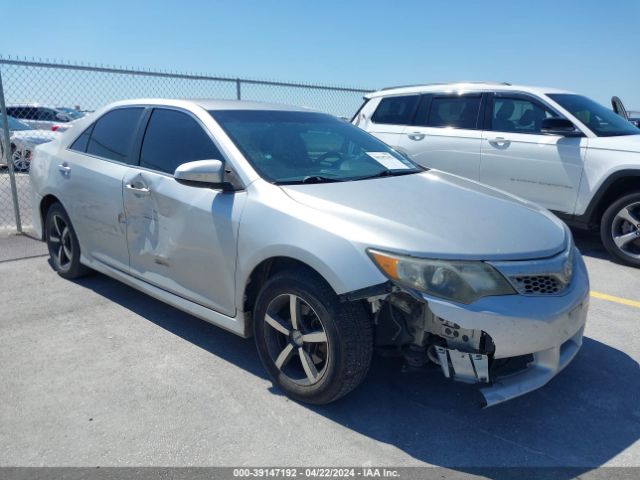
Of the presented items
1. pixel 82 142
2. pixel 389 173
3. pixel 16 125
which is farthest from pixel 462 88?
pixel 16 125

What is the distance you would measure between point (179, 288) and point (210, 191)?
721mm

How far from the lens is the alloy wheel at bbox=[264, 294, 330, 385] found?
283 cm

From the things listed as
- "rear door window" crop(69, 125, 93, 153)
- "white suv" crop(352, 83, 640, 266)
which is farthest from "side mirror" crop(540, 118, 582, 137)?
"rear door window" crop(69, 125, 93, 153)

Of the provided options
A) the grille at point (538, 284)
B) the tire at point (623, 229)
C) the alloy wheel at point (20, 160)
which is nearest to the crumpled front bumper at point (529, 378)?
the grille at point (538, 284)

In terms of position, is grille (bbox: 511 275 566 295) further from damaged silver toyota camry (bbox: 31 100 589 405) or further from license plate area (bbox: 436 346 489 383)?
license plate area (bbox: 436 346 489 383)

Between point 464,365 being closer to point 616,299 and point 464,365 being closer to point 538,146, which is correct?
point 616,299

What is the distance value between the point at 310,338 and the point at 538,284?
46.4 inches

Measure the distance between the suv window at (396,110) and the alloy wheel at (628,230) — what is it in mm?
2872

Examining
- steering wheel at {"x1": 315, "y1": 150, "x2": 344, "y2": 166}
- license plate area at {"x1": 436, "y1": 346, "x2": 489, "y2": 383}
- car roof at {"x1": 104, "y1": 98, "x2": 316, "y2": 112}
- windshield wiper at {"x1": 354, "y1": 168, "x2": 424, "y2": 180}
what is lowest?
license plate area at {"x1": 436, "y1": 346, "x2": 489, "y2": 383}

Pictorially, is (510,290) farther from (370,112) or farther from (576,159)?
(370,112)

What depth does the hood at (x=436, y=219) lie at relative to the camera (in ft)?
8.45

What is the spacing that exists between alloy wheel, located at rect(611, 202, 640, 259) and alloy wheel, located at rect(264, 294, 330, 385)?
4.25 meters

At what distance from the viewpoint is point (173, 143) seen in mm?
3676

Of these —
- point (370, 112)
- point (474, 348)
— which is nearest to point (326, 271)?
point (474, 348)
